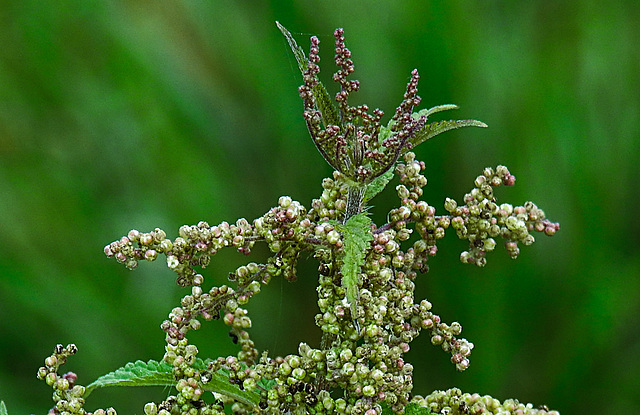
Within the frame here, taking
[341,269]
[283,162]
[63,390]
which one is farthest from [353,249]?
[283,162]

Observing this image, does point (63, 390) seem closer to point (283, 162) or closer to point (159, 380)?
point (159, 380)

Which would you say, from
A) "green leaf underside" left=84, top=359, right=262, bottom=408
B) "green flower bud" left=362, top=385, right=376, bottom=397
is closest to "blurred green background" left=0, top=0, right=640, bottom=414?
"green leaf underside" left=84, top=359, right=262, bottom=408

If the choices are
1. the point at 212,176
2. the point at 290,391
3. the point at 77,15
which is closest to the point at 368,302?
the point at 290,391

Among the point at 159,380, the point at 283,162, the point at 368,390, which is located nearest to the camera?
the point at 368,390

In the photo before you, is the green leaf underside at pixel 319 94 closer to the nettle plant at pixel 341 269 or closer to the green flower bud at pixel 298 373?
the nettle plant at pixel 341 269

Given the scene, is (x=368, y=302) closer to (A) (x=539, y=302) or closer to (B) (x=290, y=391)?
(B) (x=290, y=391)

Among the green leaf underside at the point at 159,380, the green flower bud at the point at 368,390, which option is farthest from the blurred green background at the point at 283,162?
the green flower bud at the point at 368,390
